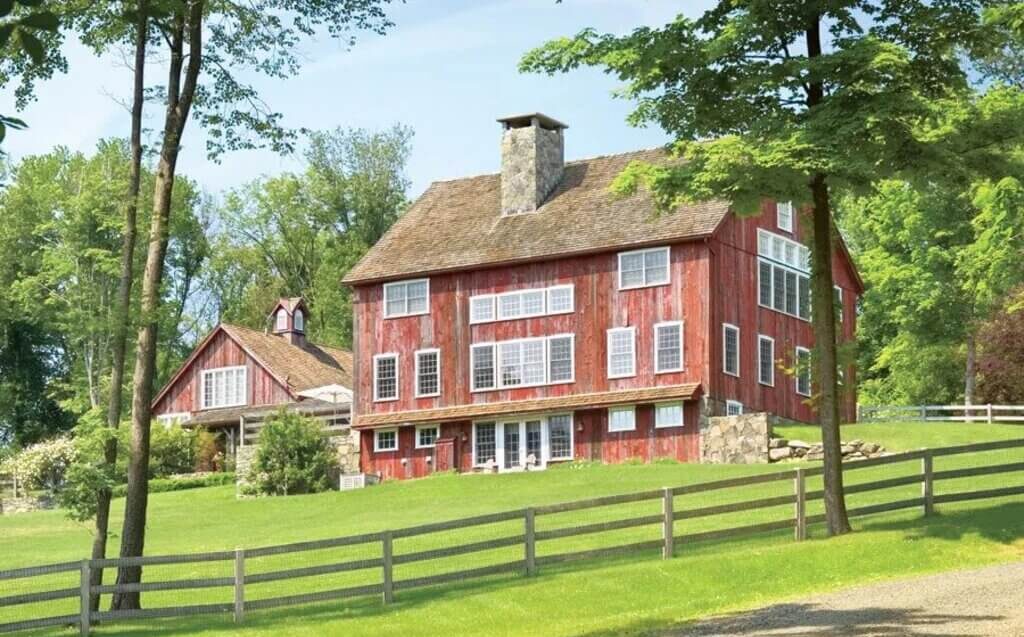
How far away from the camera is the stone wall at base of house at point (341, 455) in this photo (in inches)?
2051

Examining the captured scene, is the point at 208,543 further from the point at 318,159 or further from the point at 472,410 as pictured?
the point at 318,159

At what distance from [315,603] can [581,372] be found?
84.3ft

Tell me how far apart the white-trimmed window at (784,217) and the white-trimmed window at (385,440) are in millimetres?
13662

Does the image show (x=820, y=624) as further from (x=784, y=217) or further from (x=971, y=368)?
(x=971, y=368)

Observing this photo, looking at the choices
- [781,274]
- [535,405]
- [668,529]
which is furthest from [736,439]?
[668,529]

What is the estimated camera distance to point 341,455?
54.0 metres

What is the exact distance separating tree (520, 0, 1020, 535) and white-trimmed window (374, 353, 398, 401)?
26748 mm

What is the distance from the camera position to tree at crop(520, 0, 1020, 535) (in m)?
26.2

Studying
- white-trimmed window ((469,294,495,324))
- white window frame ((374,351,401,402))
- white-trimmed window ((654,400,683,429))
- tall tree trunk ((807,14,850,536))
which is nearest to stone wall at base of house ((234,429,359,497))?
white window frame ((374,351,401,402))

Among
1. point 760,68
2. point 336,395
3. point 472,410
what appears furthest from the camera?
point 336,395

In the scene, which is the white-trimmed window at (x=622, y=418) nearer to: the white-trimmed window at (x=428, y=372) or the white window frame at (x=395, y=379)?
the white-trimmed window at (x=428, y=372)

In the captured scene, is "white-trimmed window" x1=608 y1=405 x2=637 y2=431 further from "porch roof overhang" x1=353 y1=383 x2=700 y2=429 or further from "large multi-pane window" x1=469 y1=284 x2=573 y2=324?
"large multi-pane window" x1=469 y1=284 x2=573 y2=324

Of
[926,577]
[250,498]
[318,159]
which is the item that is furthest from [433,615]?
[318,159]

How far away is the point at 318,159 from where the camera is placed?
82875 mm
